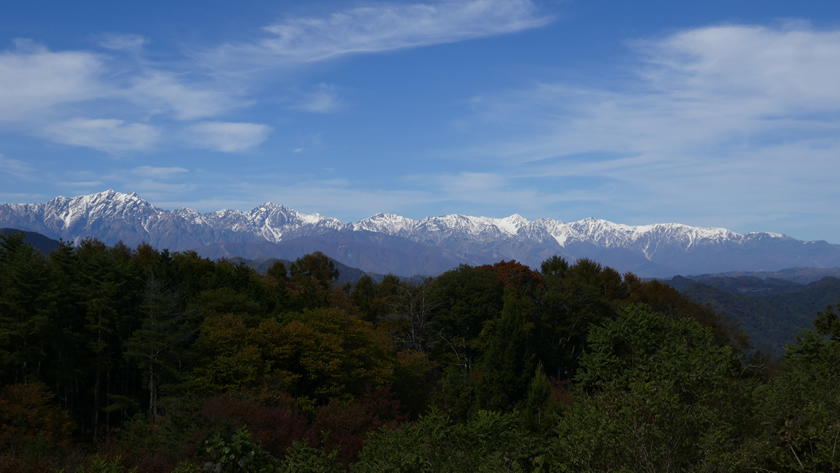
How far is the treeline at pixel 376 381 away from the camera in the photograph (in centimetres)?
1216

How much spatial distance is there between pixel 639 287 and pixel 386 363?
51.3 meters

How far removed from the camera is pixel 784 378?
1961 cm

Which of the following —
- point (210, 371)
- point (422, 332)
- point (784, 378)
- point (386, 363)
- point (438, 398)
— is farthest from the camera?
point (422, 332)

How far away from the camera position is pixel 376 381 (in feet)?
135

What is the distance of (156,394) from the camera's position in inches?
1436

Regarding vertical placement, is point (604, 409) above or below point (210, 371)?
above

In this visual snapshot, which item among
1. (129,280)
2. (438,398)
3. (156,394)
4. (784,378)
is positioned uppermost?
(129,280)

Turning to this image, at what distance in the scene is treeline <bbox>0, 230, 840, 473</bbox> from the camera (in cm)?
1216

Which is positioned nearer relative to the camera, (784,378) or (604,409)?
(604,409)

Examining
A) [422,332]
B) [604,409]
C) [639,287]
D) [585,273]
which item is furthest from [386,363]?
[639,287]

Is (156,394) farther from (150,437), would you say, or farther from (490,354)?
(490,354)

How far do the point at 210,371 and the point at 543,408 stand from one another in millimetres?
24646

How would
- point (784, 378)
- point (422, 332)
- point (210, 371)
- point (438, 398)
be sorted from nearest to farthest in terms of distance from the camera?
point (784, 378) → point (210, 371) → point (438, 398) → point (422, 332)

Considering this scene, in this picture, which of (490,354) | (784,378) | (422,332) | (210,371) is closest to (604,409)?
(784,378)
